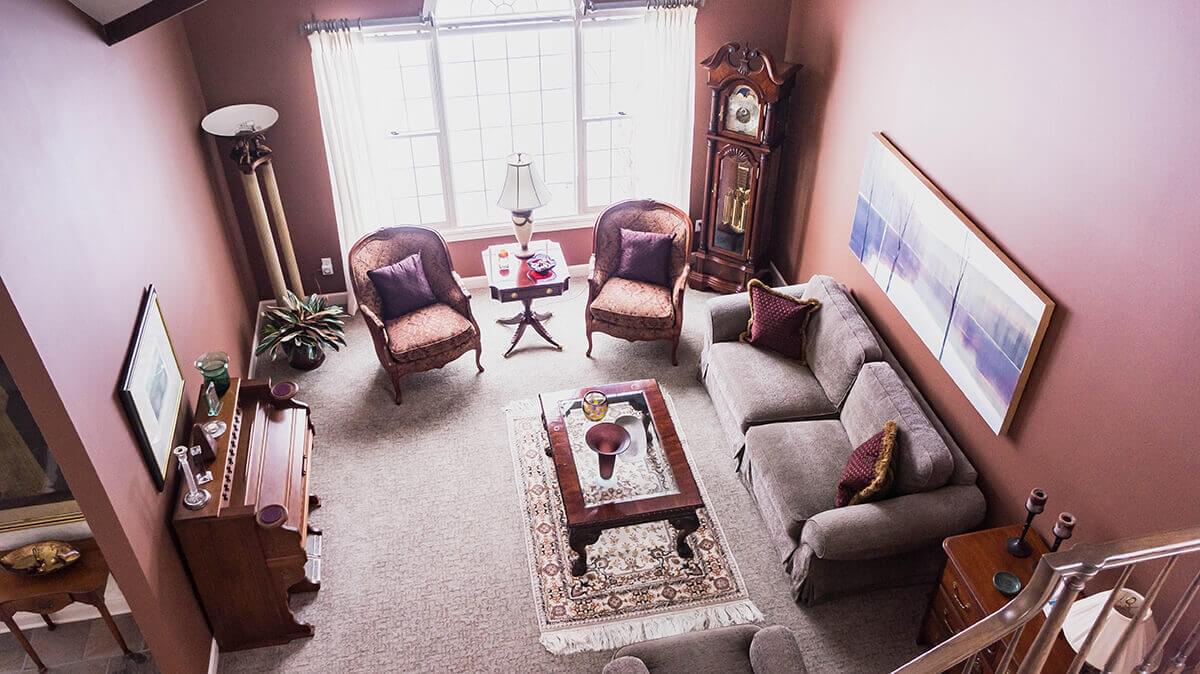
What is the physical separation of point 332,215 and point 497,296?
1534mm

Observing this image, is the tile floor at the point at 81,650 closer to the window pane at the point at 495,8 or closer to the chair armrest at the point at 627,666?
the chair armrest at the point at 627,666

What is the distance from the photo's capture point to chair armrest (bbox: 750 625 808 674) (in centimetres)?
353

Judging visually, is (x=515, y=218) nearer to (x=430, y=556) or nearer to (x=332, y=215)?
(x=332, y=215)

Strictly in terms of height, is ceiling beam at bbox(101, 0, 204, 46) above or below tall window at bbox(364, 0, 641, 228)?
above

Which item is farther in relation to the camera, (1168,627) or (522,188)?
(522,188)

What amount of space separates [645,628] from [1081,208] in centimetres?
284

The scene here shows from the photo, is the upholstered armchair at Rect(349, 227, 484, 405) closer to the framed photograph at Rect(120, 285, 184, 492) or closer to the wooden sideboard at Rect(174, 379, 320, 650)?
the wooden sideboard at Rect(174, 379, 320, 650)

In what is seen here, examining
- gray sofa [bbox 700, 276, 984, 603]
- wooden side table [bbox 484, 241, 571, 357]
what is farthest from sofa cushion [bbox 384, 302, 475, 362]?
gray sofa [bbox 700, 276, 984, 603]

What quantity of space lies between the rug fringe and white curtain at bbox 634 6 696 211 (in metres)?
3.59

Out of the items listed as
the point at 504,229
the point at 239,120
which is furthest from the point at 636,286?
the point at 239,120

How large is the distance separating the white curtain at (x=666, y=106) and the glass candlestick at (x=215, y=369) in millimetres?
3617

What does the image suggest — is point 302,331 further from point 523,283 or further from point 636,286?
point 636,286

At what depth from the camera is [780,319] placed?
18.1 ft

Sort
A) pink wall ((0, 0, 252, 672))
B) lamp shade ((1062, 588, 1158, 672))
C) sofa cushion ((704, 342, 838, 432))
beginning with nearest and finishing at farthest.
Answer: lamp shade ((1062, 588, 1158, 672)), pink wall ((0, 0, 252, 672)), sofa cushion ((704, 342, 838, 432))
